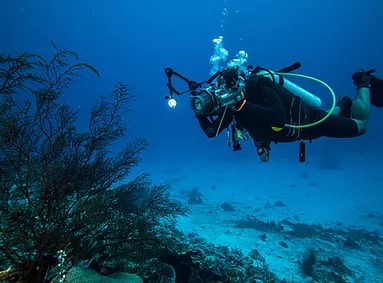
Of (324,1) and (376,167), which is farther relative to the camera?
(324,1)

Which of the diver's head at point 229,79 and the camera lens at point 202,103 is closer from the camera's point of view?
the camera lens at point 202,103

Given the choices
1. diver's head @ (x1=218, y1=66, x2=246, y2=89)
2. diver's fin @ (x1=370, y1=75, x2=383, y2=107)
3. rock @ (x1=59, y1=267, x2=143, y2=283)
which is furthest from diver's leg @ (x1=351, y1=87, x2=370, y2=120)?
rock @ (x1=59, y1=267, x2=143, y2=283)

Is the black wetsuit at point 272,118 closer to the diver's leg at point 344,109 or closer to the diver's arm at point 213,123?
the diver's arm at point 213,123

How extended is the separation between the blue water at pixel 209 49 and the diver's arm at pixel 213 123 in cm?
3688

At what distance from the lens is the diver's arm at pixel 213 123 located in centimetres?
401

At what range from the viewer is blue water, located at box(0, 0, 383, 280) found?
53.3 m

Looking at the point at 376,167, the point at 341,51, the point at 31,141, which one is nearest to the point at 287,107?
the point at 31,141

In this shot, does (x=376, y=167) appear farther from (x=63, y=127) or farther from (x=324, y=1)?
(x=324, y=1)

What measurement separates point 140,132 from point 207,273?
12691 centimetres

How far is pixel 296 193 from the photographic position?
28.2m

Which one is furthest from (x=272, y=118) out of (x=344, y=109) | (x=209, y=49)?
(x=209, y=49)

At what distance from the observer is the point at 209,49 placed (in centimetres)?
12488

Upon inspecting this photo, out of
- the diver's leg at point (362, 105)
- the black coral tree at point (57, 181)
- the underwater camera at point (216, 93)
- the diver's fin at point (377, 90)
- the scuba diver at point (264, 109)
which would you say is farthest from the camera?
the diver's fin at point (377, 90)

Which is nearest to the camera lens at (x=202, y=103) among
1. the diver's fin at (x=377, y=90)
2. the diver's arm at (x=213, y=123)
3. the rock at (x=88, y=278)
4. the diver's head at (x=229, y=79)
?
the diver's arm at (x=213, y=123)
